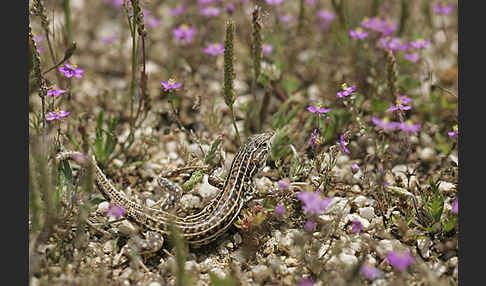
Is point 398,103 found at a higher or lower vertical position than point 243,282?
higher

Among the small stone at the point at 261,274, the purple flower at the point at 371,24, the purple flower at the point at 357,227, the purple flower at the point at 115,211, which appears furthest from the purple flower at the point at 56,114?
the purple flower at the point at 371,24

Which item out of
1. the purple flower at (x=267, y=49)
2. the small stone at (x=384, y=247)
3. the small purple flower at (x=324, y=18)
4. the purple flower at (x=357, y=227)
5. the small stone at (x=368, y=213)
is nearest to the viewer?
the small stone at (x=384, y=247)

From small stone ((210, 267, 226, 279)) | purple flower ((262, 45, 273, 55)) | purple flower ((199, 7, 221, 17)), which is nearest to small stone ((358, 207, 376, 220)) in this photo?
small stone ((210, 267, 226, 279))

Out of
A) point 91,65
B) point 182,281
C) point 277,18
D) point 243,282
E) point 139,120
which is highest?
point 277,18

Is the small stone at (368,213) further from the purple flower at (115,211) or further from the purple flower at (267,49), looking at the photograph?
the purple flower at (267,49)

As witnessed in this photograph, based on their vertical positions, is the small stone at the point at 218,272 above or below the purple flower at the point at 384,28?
below

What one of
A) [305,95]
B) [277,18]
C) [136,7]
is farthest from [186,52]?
[136,7]

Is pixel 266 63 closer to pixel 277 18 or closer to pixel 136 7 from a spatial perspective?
pixel 277 18

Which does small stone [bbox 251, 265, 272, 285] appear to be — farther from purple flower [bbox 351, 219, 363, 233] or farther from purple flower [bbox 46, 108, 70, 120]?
purple flower [bbox 46, 108, 70, 120]

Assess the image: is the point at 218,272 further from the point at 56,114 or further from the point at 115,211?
the point at 56,114
